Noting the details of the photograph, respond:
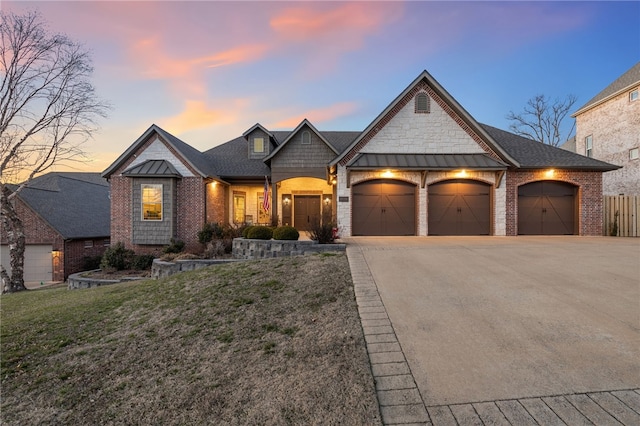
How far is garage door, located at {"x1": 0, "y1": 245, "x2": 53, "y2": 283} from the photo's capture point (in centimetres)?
1977

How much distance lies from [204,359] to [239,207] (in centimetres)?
1579

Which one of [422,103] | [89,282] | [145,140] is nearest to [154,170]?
[145,140]

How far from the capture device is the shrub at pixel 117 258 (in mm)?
14695

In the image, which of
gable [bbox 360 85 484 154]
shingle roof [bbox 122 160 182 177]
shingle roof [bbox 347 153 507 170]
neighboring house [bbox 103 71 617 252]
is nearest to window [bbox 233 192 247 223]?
neighboring house [bbox 103 71 617 252]

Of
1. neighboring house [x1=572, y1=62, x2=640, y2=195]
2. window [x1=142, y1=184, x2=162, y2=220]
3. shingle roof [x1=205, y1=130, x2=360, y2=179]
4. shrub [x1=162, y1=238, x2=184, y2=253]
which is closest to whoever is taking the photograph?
shrub [x1=162, y1=238, x2=184, y2=253]

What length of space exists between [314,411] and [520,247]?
1085 cm

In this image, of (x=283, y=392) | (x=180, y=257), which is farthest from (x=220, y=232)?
(x=283, y=392)

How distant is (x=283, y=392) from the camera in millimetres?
3443

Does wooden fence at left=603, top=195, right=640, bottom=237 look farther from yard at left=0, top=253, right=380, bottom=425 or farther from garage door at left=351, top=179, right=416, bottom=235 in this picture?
yard at left=0, top=253, right=380, bottom=425

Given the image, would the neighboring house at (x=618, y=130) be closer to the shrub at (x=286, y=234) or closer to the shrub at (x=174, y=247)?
the shrub at (x=286, y=234)

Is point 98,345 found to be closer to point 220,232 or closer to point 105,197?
point 220,232

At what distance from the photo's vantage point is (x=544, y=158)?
50.8 ft

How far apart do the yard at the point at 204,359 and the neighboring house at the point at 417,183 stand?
8.00 metres

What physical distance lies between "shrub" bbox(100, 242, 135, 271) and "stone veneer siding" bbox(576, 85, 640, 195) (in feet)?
106
